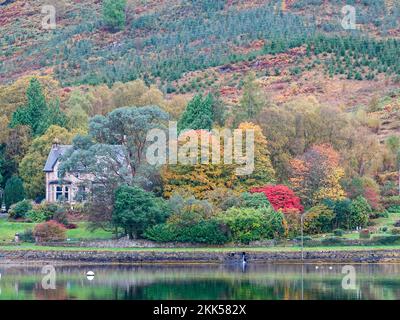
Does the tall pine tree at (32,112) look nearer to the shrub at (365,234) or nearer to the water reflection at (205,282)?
the water reflection at (205,282)

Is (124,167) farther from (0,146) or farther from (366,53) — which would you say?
(366,53)

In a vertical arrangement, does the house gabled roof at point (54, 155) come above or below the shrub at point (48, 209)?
above

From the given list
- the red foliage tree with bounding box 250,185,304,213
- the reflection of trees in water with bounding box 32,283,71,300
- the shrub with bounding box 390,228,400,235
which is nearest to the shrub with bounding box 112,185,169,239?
the red foliage tree with bounding box 250,185,304,213

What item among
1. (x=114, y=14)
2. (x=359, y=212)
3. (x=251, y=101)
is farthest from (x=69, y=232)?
(x=114, y=14)

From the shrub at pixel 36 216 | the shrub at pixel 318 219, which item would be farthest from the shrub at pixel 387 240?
the shrub at pixel 36 216

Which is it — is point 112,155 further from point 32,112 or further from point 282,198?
point 32,112

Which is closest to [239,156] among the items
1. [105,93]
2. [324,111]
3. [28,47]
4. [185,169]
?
[185,169]
